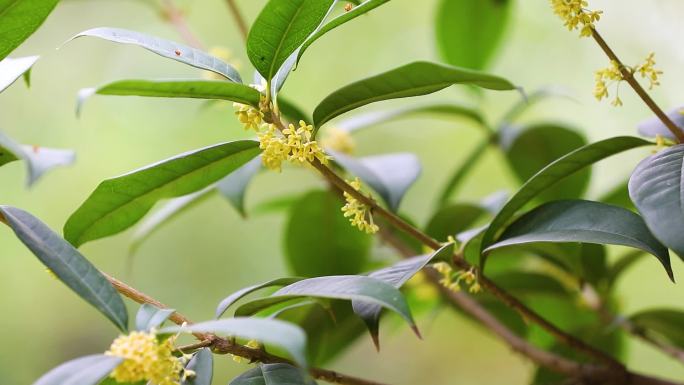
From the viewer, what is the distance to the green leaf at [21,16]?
0.58 metres

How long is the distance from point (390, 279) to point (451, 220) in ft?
1.20

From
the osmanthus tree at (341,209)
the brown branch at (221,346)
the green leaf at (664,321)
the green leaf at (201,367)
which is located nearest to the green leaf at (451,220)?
the osmanthus tree at (341,209)

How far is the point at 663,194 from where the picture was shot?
524 mm

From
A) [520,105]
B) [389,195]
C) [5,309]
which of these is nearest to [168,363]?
[389,195]

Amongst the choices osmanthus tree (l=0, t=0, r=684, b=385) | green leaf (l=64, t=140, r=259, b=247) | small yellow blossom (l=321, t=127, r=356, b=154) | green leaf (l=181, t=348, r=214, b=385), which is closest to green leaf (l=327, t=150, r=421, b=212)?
osmanthus tree (l=0, t=0, r=684, b=385)

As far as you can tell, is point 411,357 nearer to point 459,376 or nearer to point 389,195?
point 459,376

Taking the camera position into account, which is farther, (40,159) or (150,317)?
(40,159)

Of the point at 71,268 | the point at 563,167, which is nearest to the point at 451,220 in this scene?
the point at 563,167

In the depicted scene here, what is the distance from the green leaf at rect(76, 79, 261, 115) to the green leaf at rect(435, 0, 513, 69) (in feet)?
2.25

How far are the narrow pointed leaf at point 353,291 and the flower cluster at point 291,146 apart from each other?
3.9 inches

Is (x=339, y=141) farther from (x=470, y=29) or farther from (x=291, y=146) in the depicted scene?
(x=291, y=146)

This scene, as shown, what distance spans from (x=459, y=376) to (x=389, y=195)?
1.53m

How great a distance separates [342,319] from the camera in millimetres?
979

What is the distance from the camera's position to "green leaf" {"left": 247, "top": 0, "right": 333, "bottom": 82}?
1.87 ft
